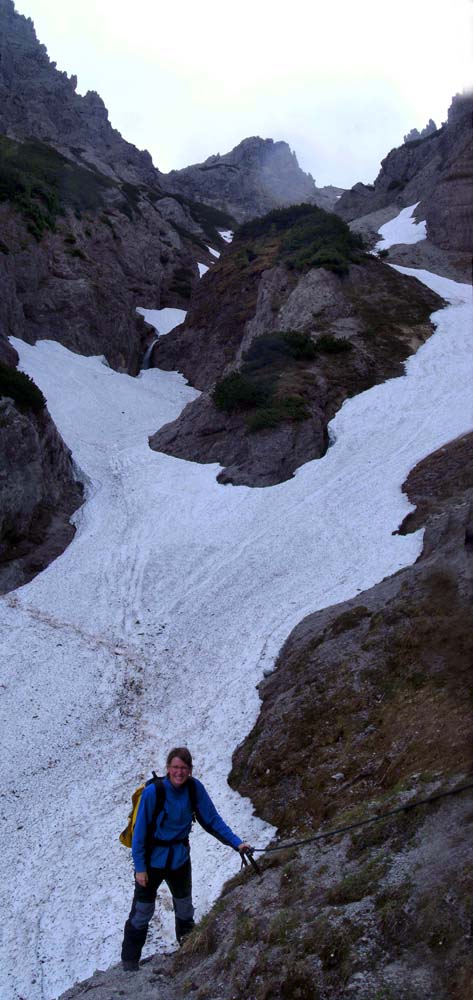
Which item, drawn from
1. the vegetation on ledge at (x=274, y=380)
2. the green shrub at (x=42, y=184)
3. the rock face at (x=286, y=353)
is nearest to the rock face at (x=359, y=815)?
the rock face at (x=286, y=353)

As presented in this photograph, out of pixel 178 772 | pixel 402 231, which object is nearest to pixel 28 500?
pixel 178 772

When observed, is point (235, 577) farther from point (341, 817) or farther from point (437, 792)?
point (437, 792)

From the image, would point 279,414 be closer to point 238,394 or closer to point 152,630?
point 238,394

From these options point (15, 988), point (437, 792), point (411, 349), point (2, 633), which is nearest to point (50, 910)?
point (15, 988)

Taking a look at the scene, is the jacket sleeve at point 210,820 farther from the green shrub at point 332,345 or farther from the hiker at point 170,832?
the green shrub at point 332,345

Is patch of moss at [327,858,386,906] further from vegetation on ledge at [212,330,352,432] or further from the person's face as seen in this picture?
vegetation on ledge at [212,330,352,432]

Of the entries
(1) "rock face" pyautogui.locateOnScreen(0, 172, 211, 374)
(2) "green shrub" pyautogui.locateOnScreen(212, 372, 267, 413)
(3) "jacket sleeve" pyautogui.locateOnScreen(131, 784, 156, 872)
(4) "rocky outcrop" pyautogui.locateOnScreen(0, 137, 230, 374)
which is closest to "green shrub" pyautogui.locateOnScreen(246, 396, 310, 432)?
(2) "green shrub" pyautogui.locateOnScreen(212, 372, 267, 413)
